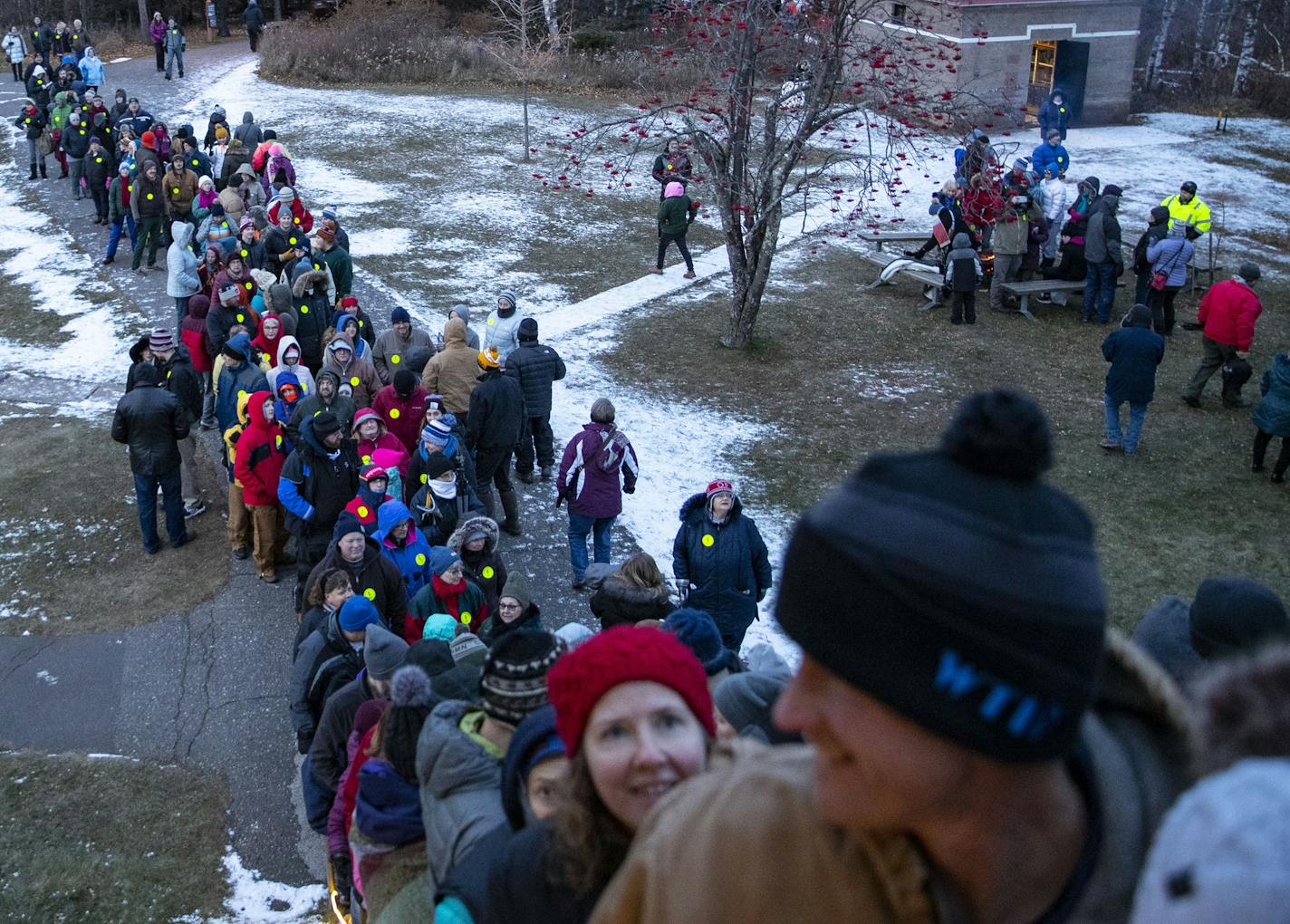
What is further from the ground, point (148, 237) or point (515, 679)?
point (515, 679)

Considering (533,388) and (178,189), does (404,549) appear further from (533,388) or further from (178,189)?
(178,189)

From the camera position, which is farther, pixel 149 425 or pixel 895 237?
pixel 895 237

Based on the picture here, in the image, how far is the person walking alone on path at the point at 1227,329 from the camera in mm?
12625

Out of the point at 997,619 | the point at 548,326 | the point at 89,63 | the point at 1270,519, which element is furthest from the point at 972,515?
the point at 89,63

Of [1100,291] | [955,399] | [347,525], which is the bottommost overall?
[955,399]

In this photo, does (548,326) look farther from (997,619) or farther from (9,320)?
(997,619)

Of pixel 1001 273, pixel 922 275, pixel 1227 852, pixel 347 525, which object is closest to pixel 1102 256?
pixel 1001 273

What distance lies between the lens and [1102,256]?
51.0 feet

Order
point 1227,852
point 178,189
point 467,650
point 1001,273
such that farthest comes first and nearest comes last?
point 178,189 → point 1001,273 → point 467,650 → point 1227,852

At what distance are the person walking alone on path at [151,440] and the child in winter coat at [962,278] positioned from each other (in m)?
10.0

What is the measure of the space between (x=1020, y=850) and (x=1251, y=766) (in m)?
0.33

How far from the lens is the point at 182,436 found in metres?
10.1

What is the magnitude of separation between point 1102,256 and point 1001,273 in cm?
140

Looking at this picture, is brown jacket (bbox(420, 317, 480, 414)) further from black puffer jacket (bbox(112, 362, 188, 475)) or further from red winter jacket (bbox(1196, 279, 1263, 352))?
red winter jacket (bbox(1196, 279, 1263, 352))
